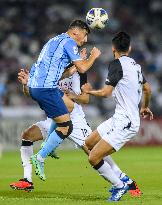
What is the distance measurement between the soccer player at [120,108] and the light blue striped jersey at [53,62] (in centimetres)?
76

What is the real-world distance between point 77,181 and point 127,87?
3.52 metres

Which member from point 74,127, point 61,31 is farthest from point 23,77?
point 61,31

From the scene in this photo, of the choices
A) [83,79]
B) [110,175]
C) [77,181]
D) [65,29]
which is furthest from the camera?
[65,29]

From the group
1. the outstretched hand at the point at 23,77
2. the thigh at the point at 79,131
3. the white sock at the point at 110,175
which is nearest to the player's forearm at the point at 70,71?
the outstretched hand at the point at 23,77

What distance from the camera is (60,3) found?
29.5 metres

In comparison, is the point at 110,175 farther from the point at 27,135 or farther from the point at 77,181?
the point at 77,181

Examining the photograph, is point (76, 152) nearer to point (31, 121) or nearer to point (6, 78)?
point (31, 121)

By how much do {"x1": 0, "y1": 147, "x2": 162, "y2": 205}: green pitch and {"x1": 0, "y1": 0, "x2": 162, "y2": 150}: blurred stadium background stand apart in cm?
253

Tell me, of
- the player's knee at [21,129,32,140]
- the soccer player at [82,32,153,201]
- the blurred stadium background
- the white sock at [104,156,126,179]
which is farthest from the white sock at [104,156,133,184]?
the blurred stadium background

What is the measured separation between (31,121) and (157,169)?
7.61 meters

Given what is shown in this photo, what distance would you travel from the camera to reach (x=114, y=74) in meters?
10.0

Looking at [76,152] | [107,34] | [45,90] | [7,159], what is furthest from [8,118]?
[45,90]

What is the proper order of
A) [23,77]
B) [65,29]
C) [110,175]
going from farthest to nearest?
[65,29] → [23,77] → [110,175]

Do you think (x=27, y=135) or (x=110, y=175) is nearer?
(x=110, y=175)
